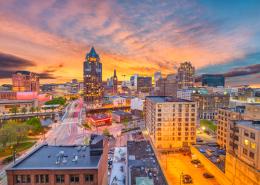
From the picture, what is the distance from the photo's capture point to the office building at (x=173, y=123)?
73.5 meters

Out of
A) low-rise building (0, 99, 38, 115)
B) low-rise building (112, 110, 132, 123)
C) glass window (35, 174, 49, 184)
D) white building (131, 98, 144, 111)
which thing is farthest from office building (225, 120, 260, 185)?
low-rise building (0, 99, 38, 115)

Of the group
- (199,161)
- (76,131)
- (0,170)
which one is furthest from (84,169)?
(76,131)

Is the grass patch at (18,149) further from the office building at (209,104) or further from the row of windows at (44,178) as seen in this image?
the office building at (209,104)

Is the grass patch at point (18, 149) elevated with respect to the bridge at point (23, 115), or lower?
lower

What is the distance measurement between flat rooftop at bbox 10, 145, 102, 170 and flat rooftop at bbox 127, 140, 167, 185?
9.00m

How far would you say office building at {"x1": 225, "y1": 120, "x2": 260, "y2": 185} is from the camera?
35438 mm

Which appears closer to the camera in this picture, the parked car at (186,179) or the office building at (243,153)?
the office building at (243,153)

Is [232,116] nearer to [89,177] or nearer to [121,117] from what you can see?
[89,177]

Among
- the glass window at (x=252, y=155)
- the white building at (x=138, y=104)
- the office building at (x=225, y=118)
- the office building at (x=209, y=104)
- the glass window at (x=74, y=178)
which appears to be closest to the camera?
the glass window at (x=74, y=178)

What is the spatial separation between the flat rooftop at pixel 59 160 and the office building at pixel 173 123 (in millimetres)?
42727

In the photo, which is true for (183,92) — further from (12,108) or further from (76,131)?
(12,108)

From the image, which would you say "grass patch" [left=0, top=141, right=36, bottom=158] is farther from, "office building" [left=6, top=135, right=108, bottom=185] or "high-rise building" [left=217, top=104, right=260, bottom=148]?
"high-rise building" [left=217, top=104, right=260, bottom=148]

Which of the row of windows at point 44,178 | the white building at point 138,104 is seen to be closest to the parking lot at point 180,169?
the row of windows at point 44,178

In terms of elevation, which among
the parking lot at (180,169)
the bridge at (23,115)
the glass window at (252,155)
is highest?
the glass window at (252,155)
